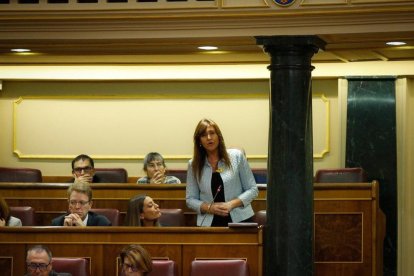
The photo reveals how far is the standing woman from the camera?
716 cm

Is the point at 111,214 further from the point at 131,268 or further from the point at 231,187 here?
the point at 131,268

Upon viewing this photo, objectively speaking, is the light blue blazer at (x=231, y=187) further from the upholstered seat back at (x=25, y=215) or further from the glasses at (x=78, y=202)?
the upholstered seat back at (x=25, y=215)

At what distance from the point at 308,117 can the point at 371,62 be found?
9.49ft

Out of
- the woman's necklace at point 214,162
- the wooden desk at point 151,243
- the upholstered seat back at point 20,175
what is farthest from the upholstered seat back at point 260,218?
the upholstered seat back at point 20,175

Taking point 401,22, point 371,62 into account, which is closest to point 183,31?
point 401,22

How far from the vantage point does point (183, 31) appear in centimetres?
772

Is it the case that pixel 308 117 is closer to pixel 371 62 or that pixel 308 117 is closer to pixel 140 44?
pixel 140 44

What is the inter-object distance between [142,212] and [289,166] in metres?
1.13

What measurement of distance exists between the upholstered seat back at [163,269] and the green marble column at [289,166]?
1121 millimetres

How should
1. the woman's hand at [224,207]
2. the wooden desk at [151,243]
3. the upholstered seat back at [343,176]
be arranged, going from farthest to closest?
1. the upholstered seat back at [343,176]
2. the woman's hand at [224,207]
3. the wooden desk at [151,243]

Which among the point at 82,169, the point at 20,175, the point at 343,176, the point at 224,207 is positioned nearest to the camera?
the point at 224,207

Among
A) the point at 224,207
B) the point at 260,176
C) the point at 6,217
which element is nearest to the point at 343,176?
the point at 260,176

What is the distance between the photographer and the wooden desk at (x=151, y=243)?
686 cm

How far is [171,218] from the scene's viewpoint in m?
7.72
